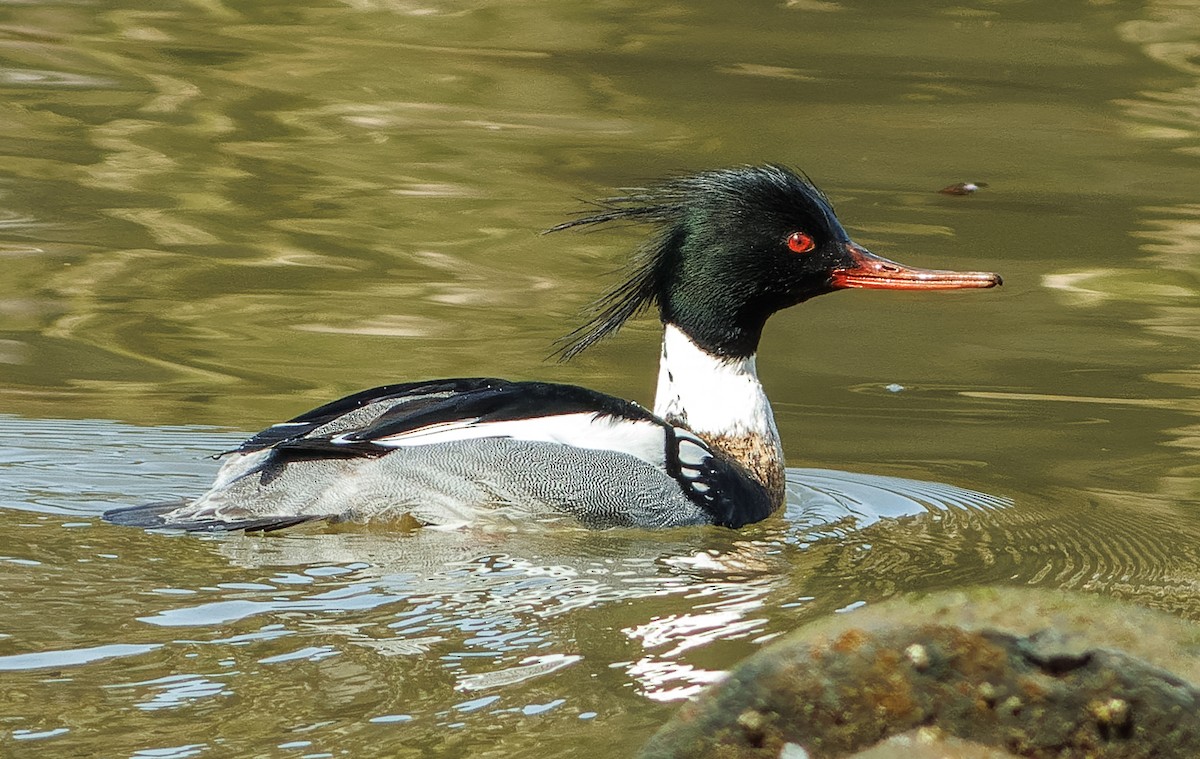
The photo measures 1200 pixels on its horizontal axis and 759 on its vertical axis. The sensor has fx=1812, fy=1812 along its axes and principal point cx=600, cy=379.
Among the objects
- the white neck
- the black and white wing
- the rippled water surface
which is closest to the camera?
the rippled water surface

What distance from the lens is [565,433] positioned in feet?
20.3

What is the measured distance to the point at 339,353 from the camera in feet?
27.2

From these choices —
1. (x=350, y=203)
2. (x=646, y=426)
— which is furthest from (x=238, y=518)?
(x=350, y=203)

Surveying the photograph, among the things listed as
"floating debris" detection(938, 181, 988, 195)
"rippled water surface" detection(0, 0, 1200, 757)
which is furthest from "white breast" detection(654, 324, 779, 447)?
"floating debris" detection(938, 181, 988, 195)

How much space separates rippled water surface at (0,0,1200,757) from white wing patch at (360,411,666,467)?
0.33 meters

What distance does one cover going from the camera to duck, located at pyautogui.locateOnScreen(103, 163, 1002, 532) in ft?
19.7

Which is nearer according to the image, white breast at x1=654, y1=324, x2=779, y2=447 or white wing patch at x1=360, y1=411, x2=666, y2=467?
white wing patch at x1=360, y1=411, x2=666, y2=467

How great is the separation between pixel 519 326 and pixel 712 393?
2.09m

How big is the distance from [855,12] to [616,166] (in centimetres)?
384

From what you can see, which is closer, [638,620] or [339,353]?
[638,620]

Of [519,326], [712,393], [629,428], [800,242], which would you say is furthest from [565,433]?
[519,326]

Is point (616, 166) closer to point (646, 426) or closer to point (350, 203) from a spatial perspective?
point (350, 203)

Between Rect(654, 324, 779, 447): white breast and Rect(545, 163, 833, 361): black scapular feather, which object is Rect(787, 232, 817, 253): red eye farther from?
Rect(654, 324, 779, 447): white breast

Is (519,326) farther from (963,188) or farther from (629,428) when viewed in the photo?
(963,188)
